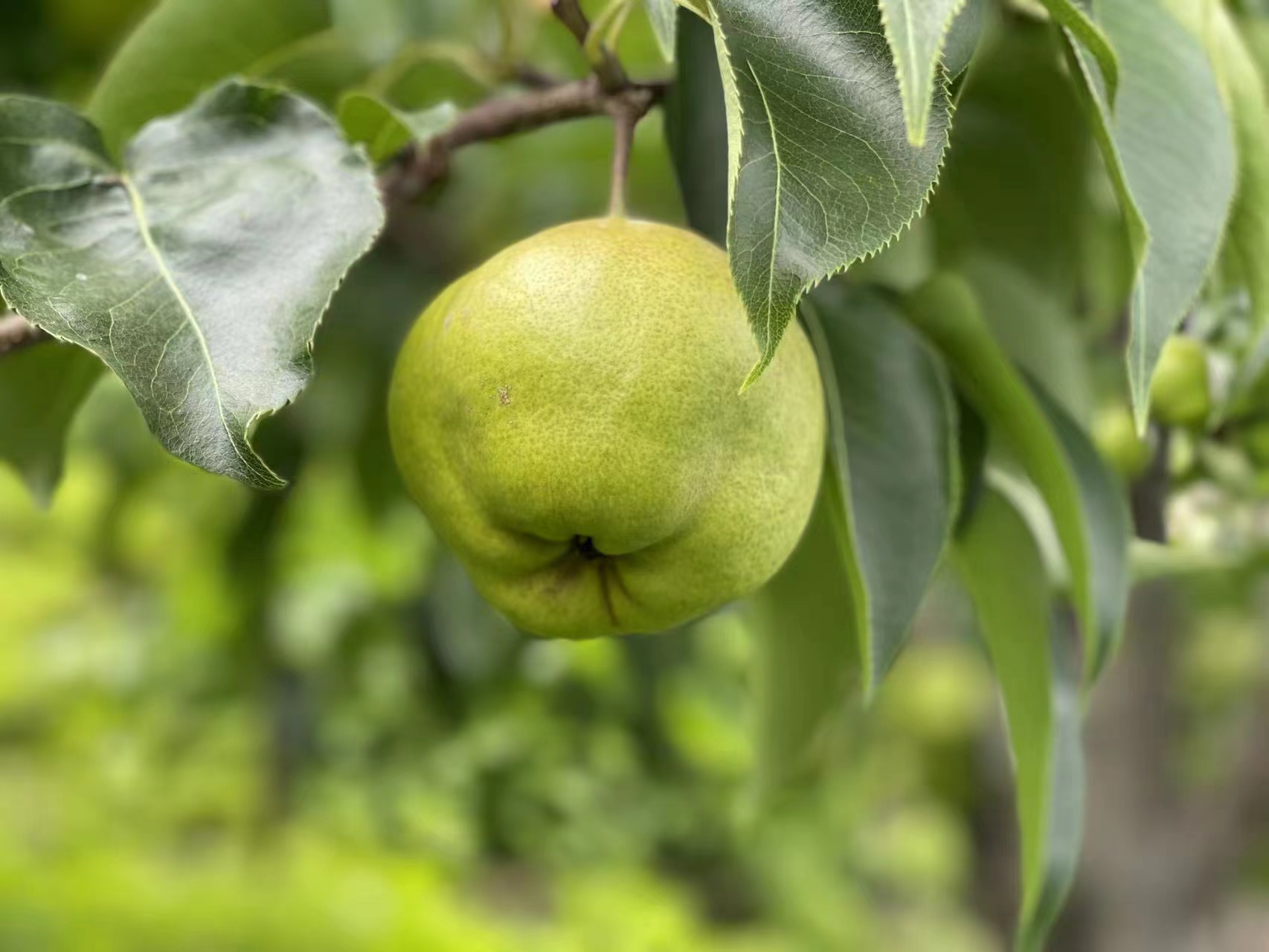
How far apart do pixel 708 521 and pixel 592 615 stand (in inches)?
2.8

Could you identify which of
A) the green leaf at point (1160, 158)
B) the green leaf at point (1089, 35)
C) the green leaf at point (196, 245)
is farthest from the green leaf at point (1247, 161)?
the green leaf at point (196, 245)

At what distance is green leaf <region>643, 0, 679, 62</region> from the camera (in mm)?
490

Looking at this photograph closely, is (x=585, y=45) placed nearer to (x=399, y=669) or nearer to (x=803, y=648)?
(x=803, y=648)

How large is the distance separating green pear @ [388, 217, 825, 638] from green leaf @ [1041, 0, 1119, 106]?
134 mm

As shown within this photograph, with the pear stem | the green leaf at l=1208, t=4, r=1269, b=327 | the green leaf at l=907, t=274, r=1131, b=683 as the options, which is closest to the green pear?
the pear stem

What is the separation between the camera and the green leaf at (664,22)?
19.3 inches

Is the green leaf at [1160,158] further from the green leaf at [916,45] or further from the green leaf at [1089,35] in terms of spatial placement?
the green leaf at [916,45]

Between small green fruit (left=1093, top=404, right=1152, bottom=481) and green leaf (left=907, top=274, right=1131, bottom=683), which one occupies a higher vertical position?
green leaf (left=907, top=274, right=1131, bottom=683)

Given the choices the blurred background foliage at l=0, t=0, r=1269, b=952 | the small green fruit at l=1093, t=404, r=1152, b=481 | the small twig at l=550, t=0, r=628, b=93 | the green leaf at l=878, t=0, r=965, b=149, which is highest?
the green leaf at l=878, t=0, r=965, b=149

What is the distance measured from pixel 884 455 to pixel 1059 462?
7 centimetres

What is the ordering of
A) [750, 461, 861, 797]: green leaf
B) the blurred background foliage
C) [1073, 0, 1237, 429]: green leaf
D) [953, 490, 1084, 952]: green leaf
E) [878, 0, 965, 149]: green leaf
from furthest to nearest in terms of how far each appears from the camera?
the blurred background foliage < [750, 461, 861, 797]: green leaf < [953, 490, 1084, 952]: green leaf < [1073, 0, 1237, 429]: green leaf < [878, 0, 965, 149]: green leaf

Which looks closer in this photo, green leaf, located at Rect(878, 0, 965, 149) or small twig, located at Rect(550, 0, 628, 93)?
green leaf, located at Rect(878, 0, 965, 149)

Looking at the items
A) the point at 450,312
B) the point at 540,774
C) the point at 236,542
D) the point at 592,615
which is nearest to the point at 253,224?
the point at 450,312

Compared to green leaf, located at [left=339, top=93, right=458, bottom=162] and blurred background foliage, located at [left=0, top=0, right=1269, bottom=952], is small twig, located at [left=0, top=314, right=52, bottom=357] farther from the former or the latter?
blurred background foliage, located at [left=0, top=0, right=1269, bottom=952]
